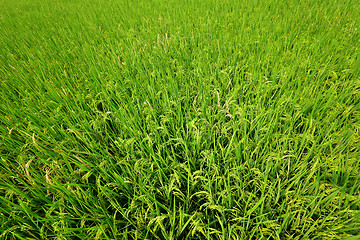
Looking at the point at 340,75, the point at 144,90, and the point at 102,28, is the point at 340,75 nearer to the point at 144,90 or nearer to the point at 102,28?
the point at 144,90

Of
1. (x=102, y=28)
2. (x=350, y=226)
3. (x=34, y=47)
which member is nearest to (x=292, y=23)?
(x=350, y=226)

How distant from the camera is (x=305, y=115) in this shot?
1103 millimetres

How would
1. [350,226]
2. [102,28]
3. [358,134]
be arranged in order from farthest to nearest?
[102,28] < [358,134] < [350,226]

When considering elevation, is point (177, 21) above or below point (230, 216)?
above

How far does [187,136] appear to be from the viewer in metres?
0.99

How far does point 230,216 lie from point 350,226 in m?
0.42

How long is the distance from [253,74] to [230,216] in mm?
1043

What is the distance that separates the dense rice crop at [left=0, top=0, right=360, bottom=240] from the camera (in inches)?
27.8

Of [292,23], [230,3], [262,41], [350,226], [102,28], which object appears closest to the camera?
[350,226]

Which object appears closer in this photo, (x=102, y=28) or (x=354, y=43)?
(x=354, y=43)

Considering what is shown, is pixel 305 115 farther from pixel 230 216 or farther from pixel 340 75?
pixel 230 216

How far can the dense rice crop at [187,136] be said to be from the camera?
0.71 m

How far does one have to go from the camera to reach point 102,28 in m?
2.99

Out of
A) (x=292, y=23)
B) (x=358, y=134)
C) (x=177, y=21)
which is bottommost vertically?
(x=358, y=134)
